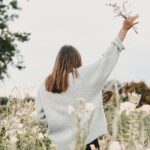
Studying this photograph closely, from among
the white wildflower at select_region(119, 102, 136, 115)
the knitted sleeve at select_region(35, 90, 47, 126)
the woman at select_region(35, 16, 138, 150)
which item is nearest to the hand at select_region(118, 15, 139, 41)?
the woman at select_region(35, 16, 138, 150)

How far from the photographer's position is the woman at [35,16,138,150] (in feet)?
18.5

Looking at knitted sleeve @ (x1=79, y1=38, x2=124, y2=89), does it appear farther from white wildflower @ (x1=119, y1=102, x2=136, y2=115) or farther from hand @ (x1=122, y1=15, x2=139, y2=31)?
white wildflower @ (x1=119, y1=102, x2=136, y2=115)

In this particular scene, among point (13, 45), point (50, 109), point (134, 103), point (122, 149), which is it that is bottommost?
point (122, 149)

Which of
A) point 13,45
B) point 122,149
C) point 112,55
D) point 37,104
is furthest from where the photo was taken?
point 13,45

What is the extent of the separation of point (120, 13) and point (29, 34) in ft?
97.9

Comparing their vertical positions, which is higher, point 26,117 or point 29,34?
point 29,34

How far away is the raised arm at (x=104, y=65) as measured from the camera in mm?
5598

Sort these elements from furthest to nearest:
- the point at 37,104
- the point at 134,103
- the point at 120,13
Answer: the point at 37,104 < the point at 120,13 < the point at 134,103

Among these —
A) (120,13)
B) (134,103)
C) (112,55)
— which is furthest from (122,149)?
(112,55)

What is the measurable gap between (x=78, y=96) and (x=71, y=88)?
0.09 m

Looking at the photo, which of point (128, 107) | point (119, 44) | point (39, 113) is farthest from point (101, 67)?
point (128, 107)

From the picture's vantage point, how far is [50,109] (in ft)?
19.3

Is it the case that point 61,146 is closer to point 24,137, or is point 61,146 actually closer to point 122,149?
point 24,137

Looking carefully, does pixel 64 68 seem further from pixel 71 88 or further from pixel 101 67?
pixel 101 67
